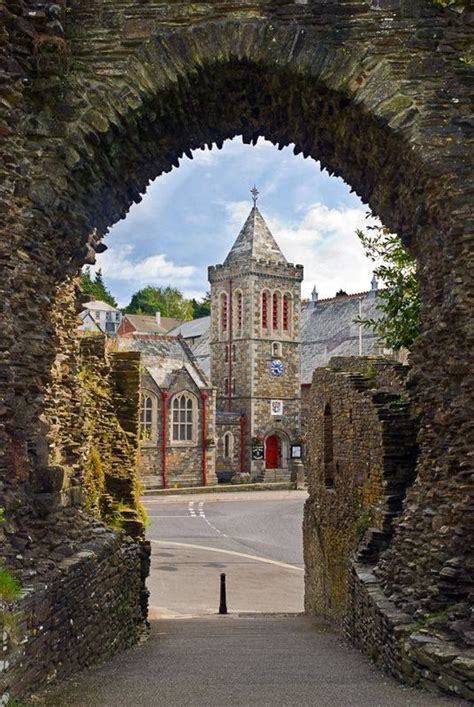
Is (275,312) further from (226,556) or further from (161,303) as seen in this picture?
(161,303)

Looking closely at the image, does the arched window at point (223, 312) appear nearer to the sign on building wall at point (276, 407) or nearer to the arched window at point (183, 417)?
the sign on building wall at point (276, 407)

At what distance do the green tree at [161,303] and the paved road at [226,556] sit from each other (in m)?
54.5

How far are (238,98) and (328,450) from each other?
850 centimetres

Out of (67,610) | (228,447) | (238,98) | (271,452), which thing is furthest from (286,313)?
(67,610)

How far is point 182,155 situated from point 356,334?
135 ft

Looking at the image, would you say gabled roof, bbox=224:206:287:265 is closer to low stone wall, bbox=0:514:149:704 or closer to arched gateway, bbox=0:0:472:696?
A: low stone wall, bbox=0:514:149:704

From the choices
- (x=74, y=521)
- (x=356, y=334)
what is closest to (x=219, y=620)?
(x=74, y=521)

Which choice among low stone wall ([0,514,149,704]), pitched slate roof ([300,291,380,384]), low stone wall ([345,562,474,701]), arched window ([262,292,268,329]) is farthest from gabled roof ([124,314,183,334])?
low stone wall ([345,562,474,701])

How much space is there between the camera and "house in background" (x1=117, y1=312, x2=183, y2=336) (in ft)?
231

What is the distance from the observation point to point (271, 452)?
46531 millimetres

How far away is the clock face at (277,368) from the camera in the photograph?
156 ft

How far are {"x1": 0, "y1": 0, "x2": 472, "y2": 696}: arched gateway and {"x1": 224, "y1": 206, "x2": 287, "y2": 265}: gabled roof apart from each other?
40.2 m

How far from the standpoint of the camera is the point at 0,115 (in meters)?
6.43

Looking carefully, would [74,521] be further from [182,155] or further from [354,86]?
[354,86]
